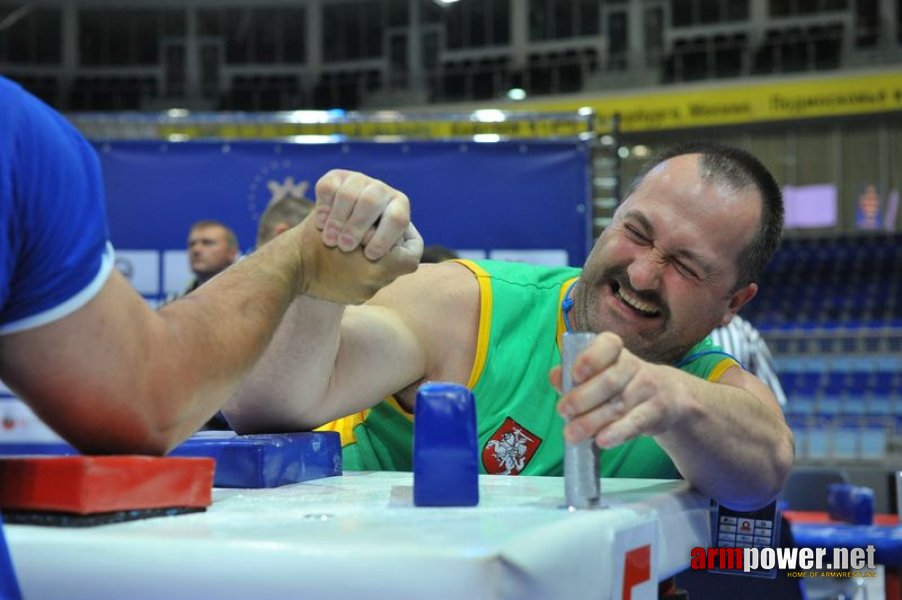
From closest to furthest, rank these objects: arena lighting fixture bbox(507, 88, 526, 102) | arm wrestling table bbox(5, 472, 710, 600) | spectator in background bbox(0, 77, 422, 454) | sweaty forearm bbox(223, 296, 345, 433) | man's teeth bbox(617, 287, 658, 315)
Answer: arm wrestling table bbox(5, 472, 710, 600) < spectator in background bbox(0, 77, 422, 454) < sweaty forearm bbox(223, 296, 345, 433) < man's teeth bbox(617, 287, 658, 315) < arena lighting fixture bbox(507, 88, 526, 102)

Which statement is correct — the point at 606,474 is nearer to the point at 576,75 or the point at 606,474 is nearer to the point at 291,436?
the point at 291,436

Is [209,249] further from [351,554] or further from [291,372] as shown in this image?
[351,554]

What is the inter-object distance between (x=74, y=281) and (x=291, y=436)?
466 millimetres

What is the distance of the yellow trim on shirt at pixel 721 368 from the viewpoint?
158 cm

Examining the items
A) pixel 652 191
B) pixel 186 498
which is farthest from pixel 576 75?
pixel 186 498

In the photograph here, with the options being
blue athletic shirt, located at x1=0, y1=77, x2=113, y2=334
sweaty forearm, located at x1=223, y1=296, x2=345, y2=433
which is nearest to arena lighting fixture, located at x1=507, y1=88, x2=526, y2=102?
sweaty forearm, located at x1=223, y1=296, x2=345, y2=433

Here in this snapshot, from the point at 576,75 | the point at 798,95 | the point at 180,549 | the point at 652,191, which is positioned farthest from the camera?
the point at 576,75

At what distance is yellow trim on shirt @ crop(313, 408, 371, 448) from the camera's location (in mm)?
1646

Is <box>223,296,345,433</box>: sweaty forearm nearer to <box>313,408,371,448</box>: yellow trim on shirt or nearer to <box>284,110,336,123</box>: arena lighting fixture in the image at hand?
<box>313,408,371,448</box>: yellow trim on shirt

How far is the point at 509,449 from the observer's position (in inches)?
61.2

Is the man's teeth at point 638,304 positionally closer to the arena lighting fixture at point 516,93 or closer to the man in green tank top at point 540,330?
the man in green tank top at point 540,330

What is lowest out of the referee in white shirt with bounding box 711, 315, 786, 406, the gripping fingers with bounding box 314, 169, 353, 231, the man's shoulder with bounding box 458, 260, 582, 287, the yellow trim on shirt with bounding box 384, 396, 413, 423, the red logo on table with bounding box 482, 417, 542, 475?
the referee in white shirt with bounding box 711, 315, 786, 406

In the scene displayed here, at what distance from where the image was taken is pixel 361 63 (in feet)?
50.8

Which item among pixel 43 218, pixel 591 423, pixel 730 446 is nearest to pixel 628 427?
pixel 591 423
